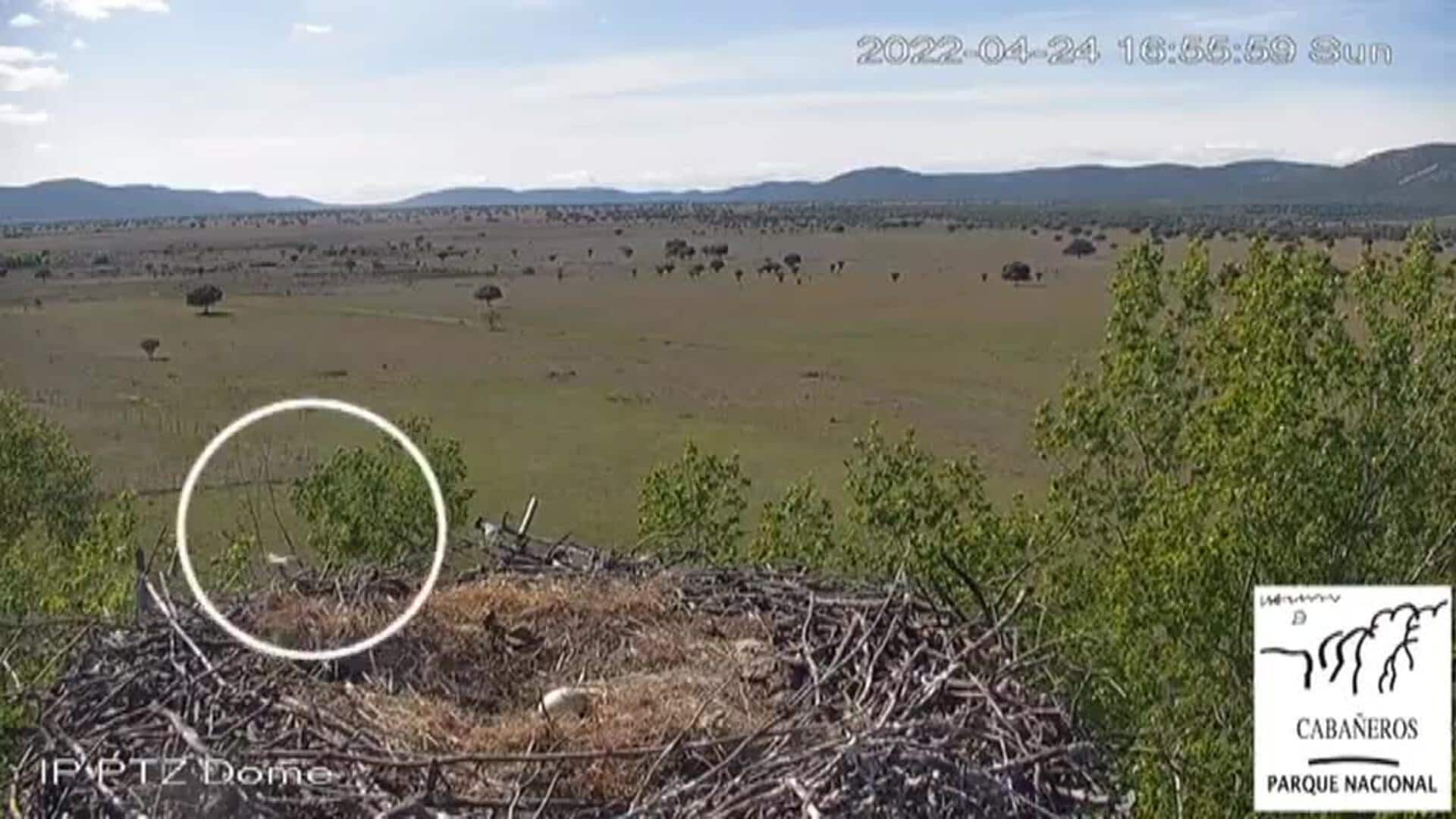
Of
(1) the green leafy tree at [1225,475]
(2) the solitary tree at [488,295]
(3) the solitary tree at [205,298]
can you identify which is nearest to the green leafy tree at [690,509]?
(1) the green leafy tree at [1225,475]

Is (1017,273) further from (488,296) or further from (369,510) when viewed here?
(369,510)

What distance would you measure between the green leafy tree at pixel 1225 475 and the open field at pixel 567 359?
30.2 ft

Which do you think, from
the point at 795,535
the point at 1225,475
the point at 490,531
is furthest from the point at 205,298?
the point at 1225,475

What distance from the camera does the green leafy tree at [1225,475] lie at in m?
9.95

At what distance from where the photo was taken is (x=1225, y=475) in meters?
10.5

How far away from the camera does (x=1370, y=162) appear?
114 meters

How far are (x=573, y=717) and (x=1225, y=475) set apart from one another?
5.96m

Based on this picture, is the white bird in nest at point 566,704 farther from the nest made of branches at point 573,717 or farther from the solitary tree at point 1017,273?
the solitary tree at point 1017,273

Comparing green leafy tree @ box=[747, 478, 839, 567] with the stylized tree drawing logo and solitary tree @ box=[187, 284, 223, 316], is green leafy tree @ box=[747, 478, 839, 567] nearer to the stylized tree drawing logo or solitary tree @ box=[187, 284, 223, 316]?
the stylized tree drawing logo

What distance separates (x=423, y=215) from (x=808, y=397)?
13000cm

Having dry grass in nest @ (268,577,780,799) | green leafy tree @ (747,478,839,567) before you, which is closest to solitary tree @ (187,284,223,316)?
green leafy tree @ (747,478,839,567)

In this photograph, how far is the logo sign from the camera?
8.27 metres

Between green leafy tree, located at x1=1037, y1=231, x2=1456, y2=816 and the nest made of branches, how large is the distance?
82.6 inches

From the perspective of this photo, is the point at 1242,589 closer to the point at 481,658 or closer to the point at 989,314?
the point at 481,658
